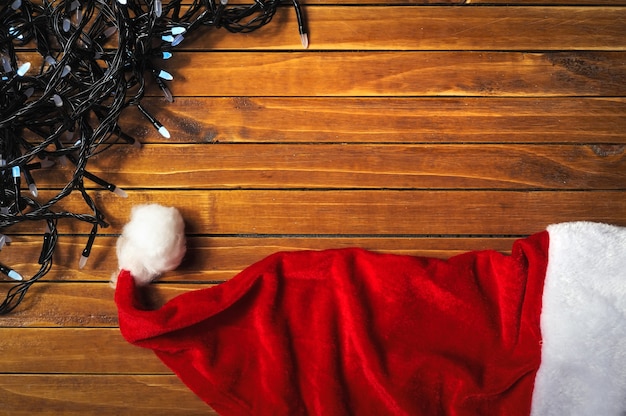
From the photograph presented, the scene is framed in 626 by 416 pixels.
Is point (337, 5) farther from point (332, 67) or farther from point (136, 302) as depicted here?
point (136, 302)

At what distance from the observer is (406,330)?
37.9 inches

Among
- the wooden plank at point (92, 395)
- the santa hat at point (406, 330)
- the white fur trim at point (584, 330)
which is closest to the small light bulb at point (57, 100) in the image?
the santa hat at point (406, 330)

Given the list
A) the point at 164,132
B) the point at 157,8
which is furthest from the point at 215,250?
the point at 157,8

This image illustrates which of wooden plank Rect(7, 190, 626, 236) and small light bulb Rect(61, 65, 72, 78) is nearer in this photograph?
small light bulb Rect(61, 65, 72, 78)

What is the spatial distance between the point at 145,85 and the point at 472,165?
0.66m

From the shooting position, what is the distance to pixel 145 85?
3.42ft

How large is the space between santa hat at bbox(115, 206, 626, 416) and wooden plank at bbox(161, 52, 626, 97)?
11.5 inches

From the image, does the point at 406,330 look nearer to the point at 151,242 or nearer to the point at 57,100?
the point at 151,242

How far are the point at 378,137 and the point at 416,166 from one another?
9 cm

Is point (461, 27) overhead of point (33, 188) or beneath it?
overhead

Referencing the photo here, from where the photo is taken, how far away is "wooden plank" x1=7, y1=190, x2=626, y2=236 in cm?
104

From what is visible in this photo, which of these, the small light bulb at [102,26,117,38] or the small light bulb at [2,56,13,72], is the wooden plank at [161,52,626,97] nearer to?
the small light bulb at [102,26,117,38]

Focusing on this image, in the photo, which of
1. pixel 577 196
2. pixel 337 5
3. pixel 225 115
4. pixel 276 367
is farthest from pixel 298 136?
pixel 577 196

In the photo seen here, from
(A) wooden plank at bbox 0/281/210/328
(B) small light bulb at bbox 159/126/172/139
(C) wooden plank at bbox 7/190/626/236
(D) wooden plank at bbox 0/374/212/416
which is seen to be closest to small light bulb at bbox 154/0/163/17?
(B) small light bulb at bbox 159/126/172/139
